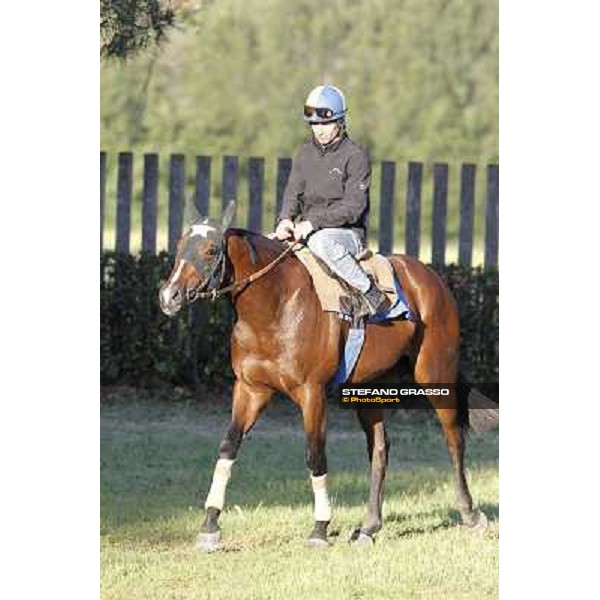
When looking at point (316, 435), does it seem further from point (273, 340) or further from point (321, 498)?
point (273, 340)

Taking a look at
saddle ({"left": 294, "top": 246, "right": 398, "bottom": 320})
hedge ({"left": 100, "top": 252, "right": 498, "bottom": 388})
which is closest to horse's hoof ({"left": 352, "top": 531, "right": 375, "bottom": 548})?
saddle ({"left": 294, "top": 246, "right": 398, "bottom": 320})

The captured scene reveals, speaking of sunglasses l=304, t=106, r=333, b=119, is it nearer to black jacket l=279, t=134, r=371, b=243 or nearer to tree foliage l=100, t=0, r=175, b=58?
black jacket l=279, t=134, r=371, b=243

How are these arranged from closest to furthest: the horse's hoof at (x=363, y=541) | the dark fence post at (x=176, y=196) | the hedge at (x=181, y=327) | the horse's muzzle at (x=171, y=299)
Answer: the horse's muzzle at (x=171, y=299)
the horse's hoof at (x=363, y=541)
the hedge at (x=181, y=327)
the dark fence post at (x=176, y=196)

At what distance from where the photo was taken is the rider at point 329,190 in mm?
8273

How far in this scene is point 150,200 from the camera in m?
15.2

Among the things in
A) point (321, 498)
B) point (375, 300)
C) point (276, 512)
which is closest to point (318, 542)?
point (321, 498)

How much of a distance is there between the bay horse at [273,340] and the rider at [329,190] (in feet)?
0.57

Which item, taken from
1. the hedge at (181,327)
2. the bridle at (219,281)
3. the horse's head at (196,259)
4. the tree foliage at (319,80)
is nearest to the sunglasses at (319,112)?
the horse's head at (196,259)

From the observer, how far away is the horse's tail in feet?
30.3

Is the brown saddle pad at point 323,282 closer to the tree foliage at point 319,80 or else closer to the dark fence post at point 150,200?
the dark fence post at point 150,200
